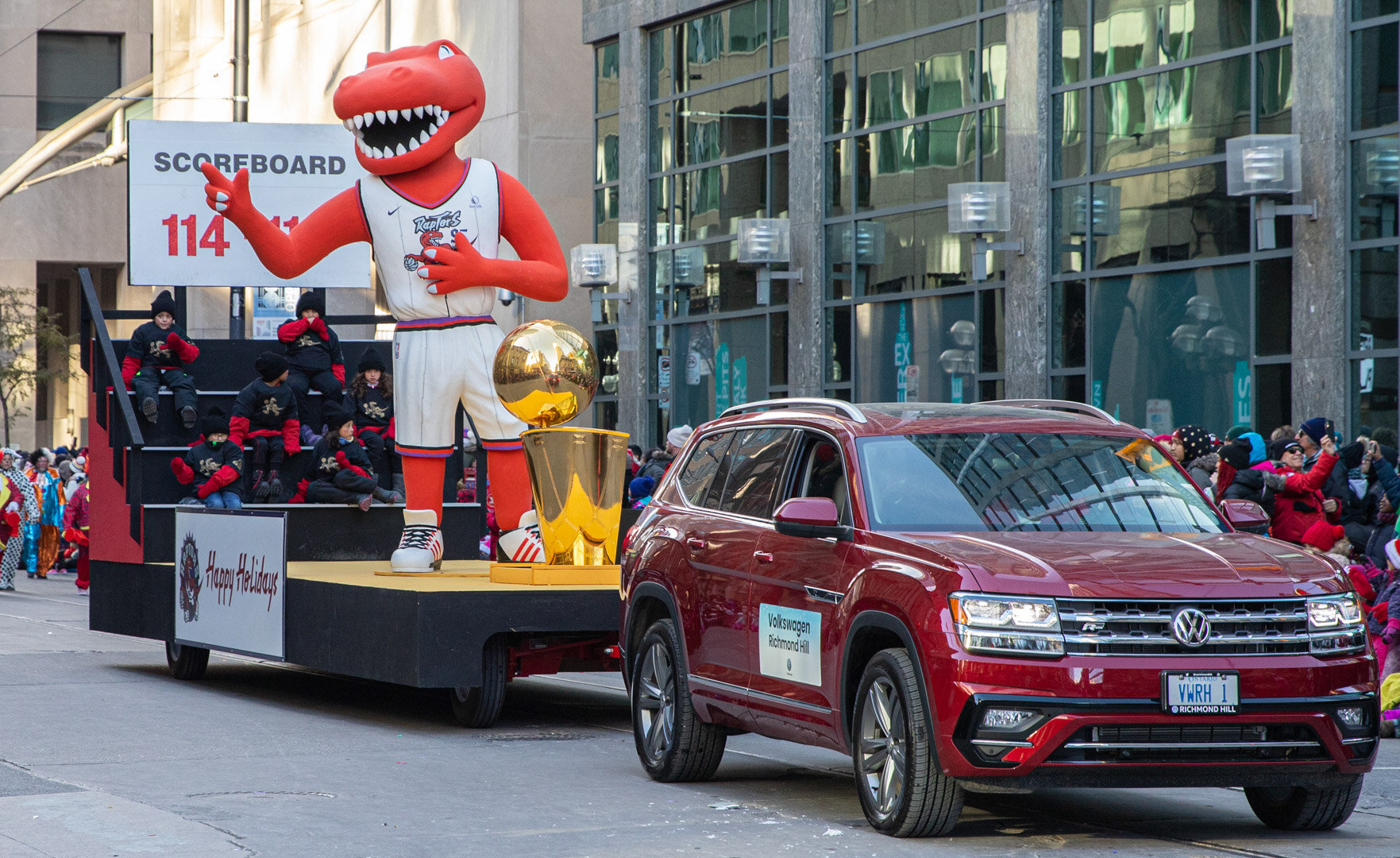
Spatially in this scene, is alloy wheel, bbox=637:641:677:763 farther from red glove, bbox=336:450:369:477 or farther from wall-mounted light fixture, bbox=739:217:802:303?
wall-mounted light fixture, bbox=739:217:802:303

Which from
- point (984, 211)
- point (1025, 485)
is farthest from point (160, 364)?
point (984, 211)

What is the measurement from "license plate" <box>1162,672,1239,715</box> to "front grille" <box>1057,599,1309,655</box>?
0.30 feet

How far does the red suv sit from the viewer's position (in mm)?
6922

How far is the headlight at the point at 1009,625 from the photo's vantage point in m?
6.91

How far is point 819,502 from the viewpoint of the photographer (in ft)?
25.7

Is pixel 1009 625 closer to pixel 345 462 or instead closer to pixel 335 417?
pixel 345 462

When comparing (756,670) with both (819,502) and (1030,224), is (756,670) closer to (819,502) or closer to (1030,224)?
(819,502)

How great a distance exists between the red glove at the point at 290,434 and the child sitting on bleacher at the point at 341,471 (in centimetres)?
18

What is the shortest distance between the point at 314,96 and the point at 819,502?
118ft

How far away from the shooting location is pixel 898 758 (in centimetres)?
736

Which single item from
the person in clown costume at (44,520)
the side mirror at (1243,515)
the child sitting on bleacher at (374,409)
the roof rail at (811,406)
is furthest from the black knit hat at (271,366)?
the person in clown costume at (44,520)

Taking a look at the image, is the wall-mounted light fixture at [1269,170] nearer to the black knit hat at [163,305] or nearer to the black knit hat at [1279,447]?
the black knit hat at [1279,447]

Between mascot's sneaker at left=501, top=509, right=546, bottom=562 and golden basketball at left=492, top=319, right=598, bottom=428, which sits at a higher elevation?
golden basketball at left=492, top=319, right=598, bottom=428

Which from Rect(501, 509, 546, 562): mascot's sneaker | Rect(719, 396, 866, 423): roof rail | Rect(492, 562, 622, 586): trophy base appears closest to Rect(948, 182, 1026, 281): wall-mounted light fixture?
Rect(501, 509, 546, 562): mascot's sneaker
